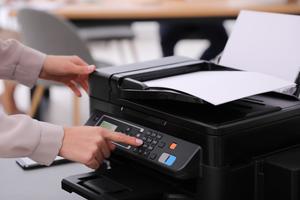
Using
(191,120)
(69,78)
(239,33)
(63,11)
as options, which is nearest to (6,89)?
(63,11)

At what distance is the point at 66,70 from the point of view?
55.1 inches

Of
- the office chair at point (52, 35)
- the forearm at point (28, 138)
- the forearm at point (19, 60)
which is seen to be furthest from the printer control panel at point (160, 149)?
the office chair at point (52, 35)

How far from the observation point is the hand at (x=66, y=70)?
1380mm

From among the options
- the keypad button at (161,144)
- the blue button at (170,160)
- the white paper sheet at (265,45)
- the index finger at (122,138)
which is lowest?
the blue button at (170,160)

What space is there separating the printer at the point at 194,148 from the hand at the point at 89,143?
0.12ft

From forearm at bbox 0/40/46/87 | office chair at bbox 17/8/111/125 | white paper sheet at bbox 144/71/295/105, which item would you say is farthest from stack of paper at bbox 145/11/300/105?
office chair at bbox 17/8/111/125

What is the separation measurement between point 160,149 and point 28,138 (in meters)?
0.26

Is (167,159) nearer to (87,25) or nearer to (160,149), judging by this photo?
(160,149)

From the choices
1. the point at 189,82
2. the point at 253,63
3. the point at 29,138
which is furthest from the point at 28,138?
the point at 253,63

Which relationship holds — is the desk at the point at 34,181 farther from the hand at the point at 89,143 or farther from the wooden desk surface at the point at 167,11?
the wooden desk surface at the point at 167,11

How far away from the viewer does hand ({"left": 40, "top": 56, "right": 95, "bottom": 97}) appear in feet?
4.53

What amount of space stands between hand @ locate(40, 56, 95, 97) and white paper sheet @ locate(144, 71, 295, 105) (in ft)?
0.87

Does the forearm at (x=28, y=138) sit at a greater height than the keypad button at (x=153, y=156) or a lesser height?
greater

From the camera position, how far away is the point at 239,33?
4.30ft
